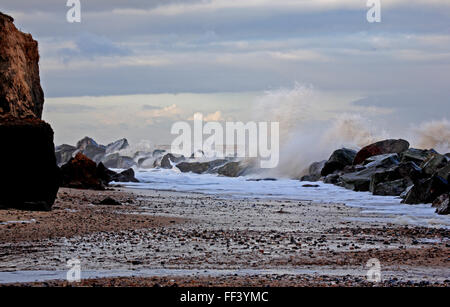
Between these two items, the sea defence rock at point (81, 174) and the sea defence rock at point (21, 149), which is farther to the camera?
the sea defence rock at point (81, 174)

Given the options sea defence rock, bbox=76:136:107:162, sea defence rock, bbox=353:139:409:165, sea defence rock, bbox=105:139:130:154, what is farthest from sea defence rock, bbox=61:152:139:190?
sea defence rock, bbox=105:139:130:154

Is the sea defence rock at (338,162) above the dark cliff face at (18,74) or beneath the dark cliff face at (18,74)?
beneath

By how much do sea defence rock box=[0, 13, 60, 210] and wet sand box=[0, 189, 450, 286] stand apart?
446 millimetres

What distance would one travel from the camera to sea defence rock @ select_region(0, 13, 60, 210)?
9.04m

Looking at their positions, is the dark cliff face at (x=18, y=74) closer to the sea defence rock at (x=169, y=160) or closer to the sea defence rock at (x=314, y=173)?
the sea defence rock at (x=314, y=173)

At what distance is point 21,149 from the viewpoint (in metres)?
9.12

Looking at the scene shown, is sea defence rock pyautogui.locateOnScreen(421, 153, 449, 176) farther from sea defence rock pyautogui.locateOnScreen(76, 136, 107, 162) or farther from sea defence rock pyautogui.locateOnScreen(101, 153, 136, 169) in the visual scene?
sea defence rock pyautogui.locateOnScreen(76, 136, 107, 162)

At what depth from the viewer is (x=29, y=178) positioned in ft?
30.1

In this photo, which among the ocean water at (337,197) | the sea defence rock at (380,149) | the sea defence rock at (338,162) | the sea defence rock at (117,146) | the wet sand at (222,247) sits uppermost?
the sea defence rock at (117,146)

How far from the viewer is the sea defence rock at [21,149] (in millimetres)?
9039

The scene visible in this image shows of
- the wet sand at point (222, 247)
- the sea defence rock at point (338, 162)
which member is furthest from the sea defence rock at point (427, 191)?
the sea defence rock at point (338, 162)

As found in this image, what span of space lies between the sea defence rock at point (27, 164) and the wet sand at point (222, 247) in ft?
1.37

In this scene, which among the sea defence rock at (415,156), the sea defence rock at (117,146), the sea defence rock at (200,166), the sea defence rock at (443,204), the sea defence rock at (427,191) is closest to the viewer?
the sea defence rock at (443,204)
